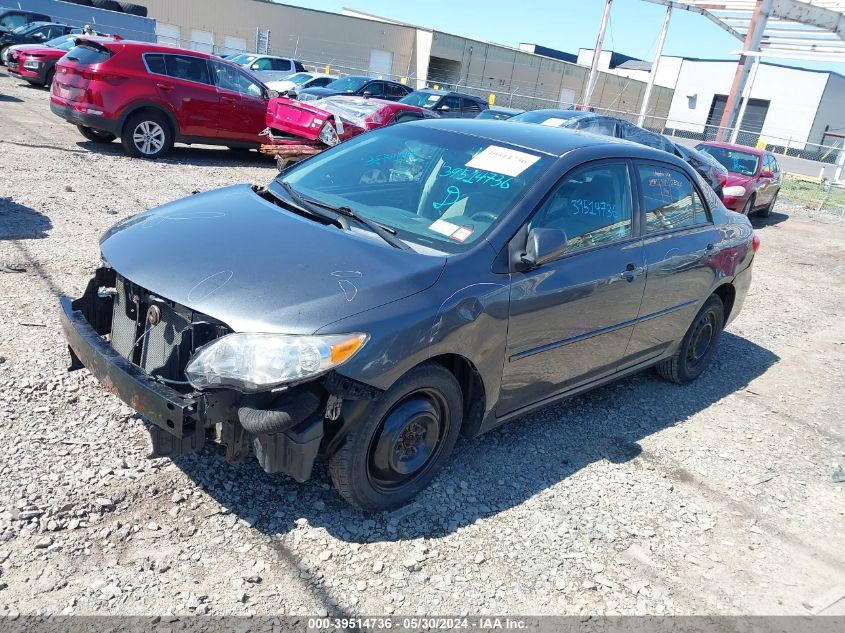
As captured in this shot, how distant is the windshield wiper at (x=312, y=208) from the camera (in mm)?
3529

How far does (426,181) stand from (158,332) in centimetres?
169

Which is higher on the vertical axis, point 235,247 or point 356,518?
point 235,247

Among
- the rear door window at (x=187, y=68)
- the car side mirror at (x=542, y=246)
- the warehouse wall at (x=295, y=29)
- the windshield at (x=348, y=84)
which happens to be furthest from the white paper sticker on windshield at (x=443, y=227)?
the warehouse wall at (x=295, y=29)

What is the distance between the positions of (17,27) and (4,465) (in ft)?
84.8

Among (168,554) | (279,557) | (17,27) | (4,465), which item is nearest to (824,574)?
(279,557)

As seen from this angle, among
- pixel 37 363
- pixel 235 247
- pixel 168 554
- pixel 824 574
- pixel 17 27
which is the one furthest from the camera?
pixel 17 27

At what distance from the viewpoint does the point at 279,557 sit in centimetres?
292

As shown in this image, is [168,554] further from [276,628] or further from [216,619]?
[276,628]

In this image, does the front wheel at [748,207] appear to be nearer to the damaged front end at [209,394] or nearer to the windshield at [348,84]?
the windshield at [348,84]

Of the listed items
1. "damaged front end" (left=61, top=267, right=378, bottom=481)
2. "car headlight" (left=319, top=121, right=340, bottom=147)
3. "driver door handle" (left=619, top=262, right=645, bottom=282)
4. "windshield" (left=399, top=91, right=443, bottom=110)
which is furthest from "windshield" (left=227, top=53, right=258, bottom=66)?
"damaged front end" (left=61, top=267, right=378, bottom=481)

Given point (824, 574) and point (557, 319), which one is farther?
point (557, 319)

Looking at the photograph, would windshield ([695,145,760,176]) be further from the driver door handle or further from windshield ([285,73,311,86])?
windshield ([285,73,311,86])

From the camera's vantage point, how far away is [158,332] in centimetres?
301

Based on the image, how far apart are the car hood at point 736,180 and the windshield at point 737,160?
36cm
